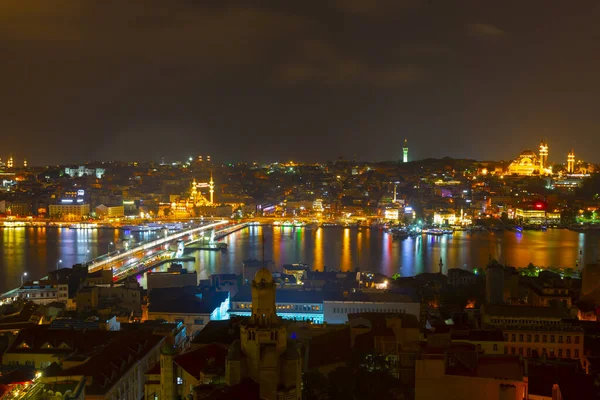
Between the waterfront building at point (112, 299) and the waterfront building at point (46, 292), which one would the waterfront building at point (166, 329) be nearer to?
the waterfront building at point (112, 299)

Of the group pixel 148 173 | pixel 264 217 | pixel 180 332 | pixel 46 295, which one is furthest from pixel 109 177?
pixel 180 332

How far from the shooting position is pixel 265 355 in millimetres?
3137

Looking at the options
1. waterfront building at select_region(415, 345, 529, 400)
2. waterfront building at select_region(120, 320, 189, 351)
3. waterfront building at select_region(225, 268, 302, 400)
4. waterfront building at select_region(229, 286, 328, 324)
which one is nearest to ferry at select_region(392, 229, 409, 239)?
waterfront building at select_region(229, 286, 328, 324)

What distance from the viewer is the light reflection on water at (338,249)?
13188 mm

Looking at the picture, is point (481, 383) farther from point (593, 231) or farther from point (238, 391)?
point (593, 231)

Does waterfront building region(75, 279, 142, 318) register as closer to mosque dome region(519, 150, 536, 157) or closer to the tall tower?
the tall tower

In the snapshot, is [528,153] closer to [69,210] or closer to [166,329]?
[69,210]

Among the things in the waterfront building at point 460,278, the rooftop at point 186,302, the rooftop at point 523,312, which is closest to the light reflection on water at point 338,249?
the waterfront building at point 460,278

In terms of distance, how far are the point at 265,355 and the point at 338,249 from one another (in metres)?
13.4

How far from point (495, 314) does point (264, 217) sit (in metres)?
23.3

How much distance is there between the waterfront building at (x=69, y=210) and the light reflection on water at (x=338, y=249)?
4.80 metres

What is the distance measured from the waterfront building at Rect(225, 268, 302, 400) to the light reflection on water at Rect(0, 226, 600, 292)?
7895 mm

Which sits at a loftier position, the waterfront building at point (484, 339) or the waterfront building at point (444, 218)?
the waterfront building at point (484, 339)

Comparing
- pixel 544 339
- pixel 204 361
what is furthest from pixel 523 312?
pixel 204 361
